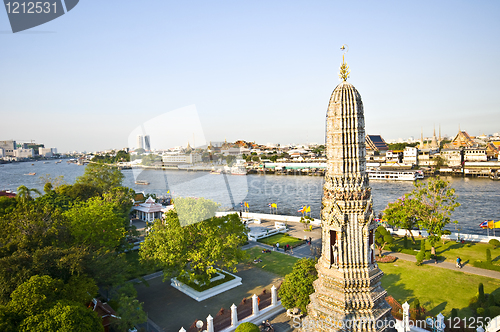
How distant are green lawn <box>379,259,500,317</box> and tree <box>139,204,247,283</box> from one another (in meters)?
11.9

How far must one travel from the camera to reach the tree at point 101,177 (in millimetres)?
54372

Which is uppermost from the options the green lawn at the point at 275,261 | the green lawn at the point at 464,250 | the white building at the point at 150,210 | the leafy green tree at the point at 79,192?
the leafy green tree at the point at 79,192

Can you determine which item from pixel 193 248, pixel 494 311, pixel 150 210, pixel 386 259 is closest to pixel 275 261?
pixel 193 248

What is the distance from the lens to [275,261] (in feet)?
96.3

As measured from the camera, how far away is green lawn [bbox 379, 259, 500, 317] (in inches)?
795

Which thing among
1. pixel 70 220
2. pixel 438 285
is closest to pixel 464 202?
pixel 438 285

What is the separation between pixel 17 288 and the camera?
13586mm

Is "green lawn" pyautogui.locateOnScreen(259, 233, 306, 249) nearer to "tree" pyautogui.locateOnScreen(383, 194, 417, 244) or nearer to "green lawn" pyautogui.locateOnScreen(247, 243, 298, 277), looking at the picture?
"green lawn" pyautogui.locateOnScreen(247, 243, 298, 277)

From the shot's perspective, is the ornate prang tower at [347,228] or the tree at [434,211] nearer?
the ornate prang tower at [347,228]

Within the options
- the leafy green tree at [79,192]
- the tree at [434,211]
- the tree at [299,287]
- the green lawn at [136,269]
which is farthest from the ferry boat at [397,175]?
the green lawn at [136,269]

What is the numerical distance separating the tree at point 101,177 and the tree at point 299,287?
43.5m

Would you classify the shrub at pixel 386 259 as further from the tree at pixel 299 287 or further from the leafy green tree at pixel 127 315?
the leafy green tree at pixel 127 315

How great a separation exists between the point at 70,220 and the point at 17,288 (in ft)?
40.8

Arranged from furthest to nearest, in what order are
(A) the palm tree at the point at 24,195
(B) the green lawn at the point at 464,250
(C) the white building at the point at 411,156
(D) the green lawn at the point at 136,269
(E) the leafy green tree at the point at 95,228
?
(C) the white building at the point at 411,156
(A) the palm tree at the point at 24,195
(B) the green lawn at the point at 464,250
(E) the leafy green tree at the point at 95,228
(D) the green lawn at the point at 136,269
